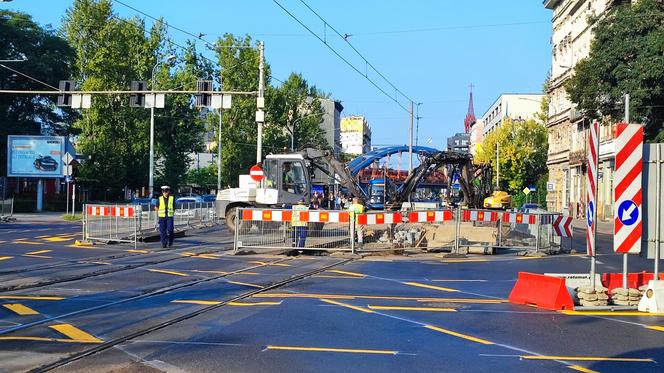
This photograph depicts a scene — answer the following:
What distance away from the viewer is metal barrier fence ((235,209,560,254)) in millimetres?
21750

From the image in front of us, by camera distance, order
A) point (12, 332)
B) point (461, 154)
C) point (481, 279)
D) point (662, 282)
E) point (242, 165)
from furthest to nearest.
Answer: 1. point (242, 165)
2. point (461, 154)
3. point (481, 279)
4. point (662, 282)
5. point (12, 332)

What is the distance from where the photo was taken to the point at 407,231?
79.5ft

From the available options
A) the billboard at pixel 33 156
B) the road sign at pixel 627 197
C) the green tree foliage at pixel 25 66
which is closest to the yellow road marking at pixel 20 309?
the road sign at pixel 627 197

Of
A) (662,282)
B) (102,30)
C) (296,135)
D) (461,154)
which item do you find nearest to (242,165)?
(296,135)

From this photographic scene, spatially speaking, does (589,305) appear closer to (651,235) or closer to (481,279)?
(651,235)

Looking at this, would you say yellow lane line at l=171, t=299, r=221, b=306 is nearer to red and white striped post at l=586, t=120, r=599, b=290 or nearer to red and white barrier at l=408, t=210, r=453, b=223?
red and white striped post at l=586, t=120, r=599, b=290

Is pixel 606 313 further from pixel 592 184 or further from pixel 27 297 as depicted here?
pixel 27 297

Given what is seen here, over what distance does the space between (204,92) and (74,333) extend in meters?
22.6

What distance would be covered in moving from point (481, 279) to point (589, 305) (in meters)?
4.29

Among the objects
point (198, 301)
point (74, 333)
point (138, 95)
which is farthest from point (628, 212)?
point (138, 95)

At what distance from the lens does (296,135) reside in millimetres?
86688

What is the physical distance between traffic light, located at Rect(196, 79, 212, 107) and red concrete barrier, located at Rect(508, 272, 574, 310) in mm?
21072

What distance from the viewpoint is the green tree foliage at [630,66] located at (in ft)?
119

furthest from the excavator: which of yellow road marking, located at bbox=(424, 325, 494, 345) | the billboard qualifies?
the billboard
